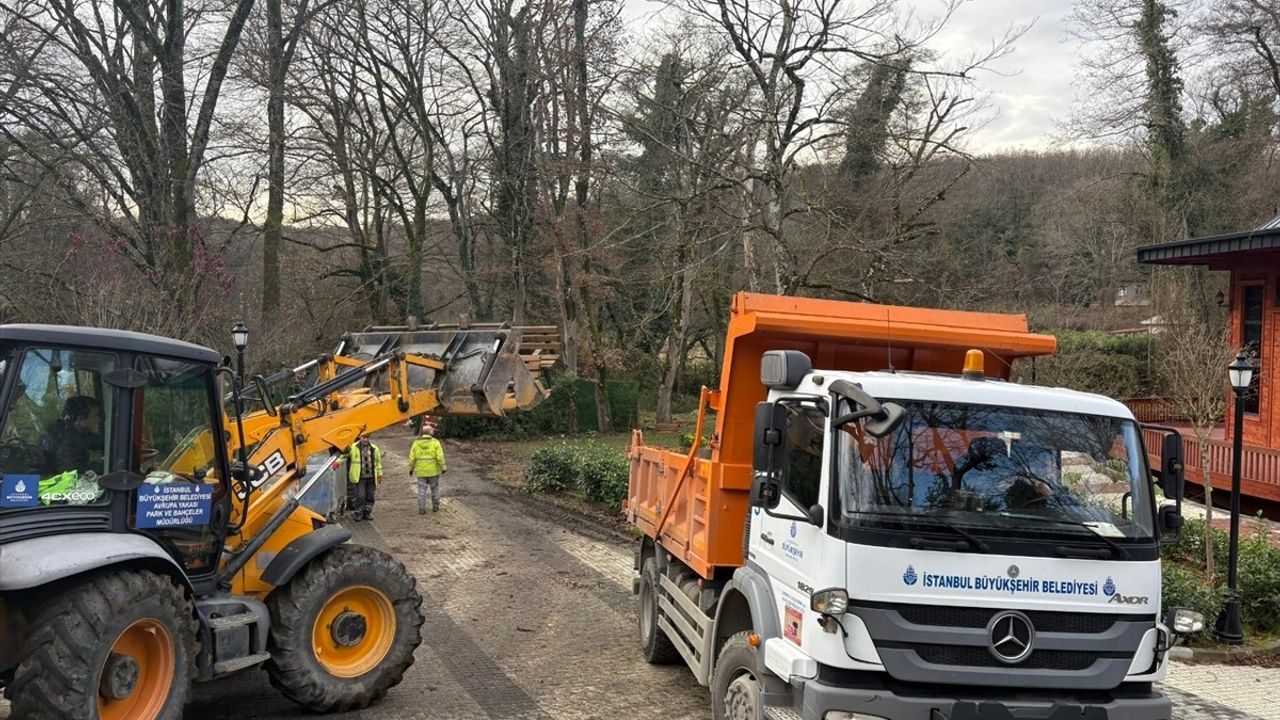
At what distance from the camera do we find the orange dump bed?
254 inches

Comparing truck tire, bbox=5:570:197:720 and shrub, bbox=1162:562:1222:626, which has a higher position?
truck tire, bbox=5:570:197:720

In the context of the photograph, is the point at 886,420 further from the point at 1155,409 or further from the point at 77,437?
the point at 1155,409

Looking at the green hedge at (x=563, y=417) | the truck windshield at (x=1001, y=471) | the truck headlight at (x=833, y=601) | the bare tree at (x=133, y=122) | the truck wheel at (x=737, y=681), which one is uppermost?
the bare tree at (x=133, y=122)

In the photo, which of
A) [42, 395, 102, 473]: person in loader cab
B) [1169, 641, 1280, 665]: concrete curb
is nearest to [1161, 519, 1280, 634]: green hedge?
[1169, 641, 1280, 665]: concrete curb

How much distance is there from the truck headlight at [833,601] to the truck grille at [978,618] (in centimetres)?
23

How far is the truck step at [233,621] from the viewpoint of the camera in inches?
247

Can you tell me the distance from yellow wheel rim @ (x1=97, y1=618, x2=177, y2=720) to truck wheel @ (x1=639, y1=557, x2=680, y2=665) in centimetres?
390

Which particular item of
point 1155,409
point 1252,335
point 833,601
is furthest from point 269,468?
point 1155,409

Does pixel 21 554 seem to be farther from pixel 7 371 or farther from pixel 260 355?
pixel 260 355

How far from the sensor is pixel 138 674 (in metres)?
5.64

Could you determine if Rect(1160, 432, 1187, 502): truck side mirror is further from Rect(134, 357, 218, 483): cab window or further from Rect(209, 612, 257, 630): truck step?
Rect(134, 357, 218, 483): cab window

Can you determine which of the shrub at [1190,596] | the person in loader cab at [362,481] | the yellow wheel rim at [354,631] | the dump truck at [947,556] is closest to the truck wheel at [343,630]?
the yellow wheel rim at [354,631]

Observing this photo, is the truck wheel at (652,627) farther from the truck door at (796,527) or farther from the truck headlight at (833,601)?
the truck headlight at (833,601)

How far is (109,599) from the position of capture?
5391mm
